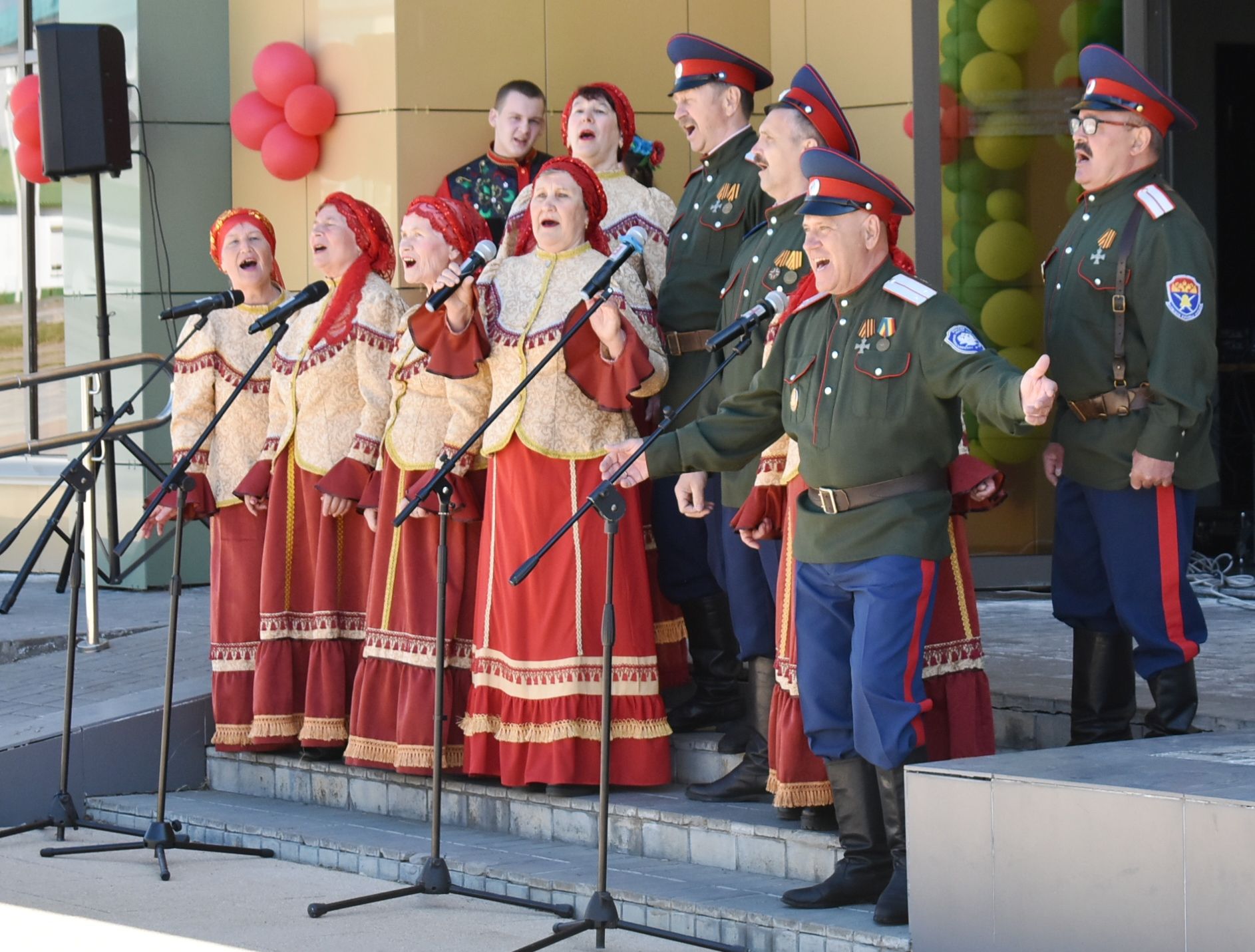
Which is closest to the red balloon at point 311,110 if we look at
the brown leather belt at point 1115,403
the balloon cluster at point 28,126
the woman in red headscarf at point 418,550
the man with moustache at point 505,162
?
the man with moustache at point 505,162

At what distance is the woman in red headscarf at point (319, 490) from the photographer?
19.9 ft

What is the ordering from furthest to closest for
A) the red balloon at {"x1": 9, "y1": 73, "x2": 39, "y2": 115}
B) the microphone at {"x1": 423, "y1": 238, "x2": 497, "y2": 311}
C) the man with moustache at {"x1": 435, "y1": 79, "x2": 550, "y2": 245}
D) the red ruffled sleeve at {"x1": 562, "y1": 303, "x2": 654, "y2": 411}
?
the red balloon at {"x1": 9, "y1": 73, "x2": 39, "y2": 115} < the man with moustache at {"x1": 435, "y1": 79, "x2": 550, "y2": 245} < the red ruffled sleeve at {"x1": 562, "y1": 303, "x2": 654, "y2": 411} < the microphone at {"x1": 423, "y1": 238, "x2": 497, "y2": 311}

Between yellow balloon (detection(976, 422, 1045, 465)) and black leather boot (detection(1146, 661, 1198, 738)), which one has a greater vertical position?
yellow balloon (detection(976, 422, 1045, 465))

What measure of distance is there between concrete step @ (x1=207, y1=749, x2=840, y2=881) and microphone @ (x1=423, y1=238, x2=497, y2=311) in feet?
4.75

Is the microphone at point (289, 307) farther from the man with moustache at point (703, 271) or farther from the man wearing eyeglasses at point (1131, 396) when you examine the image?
the man wearing eyeglasses at point (1131, 396)

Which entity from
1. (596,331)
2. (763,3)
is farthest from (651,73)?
(596,331)

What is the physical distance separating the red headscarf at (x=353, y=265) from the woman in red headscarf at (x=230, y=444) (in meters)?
0.35

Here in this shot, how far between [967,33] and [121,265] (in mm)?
4455

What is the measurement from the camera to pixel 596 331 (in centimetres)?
519

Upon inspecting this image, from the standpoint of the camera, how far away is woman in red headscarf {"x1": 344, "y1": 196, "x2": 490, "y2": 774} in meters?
5.63

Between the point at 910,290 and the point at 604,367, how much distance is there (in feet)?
4.15

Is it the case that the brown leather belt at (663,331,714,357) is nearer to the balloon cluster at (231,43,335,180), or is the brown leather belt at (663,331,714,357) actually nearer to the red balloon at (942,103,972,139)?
the red balloon at (942,103,972,139)

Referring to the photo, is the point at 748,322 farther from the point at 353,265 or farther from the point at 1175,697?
the point at 353,265

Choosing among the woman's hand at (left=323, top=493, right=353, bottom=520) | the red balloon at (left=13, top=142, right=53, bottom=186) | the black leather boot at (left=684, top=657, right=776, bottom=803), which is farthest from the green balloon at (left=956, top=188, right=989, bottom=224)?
the red balloon at (left=13, top=142, right=53, bottom=186)
